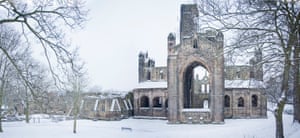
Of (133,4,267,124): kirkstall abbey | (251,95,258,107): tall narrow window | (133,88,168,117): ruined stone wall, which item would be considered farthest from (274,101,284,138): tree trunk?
(251,95,258,107): tall narrow window

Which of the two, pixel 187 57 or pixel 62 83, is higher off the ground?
pixel 187 57

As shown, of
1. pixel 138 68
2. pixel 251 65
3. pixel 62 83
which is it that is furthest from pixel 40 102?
pixel 138 68

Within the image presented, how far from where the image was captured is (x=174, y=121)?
37.5m

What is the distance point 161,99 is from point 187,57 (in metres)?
9.63

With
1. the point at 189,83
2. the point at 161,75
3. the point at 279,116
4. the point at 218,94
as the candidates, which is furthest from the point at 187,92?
the point at 279,116

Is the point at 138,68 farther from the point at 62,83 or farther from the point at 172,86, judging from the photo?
the point at 62,83

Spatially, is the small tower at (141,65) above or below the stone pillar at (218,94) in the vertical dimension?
above

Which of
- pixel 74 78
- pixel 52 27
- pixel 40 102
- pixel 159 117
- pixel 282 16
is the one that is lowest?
pixel 159 117

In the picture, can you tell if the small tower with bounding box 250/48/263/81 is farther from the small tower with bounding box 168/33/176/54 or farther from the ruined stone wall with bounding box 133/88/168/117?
the ruined stone wall with bounding box 133/88/168/117

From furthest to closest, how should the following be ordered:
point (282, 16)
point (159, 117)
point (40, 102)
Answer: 1. point (159, 117)
2. point (282, 16)
3. point (40, 102)

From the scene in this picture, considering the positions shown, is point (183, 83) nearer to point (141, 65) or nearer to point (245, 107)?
point (245, 107)

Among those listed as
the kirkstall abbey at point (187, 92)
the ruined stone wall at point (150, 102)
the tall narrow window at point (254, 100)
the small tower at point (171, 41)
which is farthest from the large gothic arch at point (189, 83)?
the tall narrow window at point (254, 100)

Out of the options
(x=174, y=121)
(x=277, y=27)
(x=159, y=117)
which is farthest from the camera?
(x=159, y=117)

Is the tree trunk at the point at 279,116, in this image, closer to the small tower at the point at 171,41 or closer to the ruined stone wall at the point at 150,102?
the small tower at the point at 171,41
